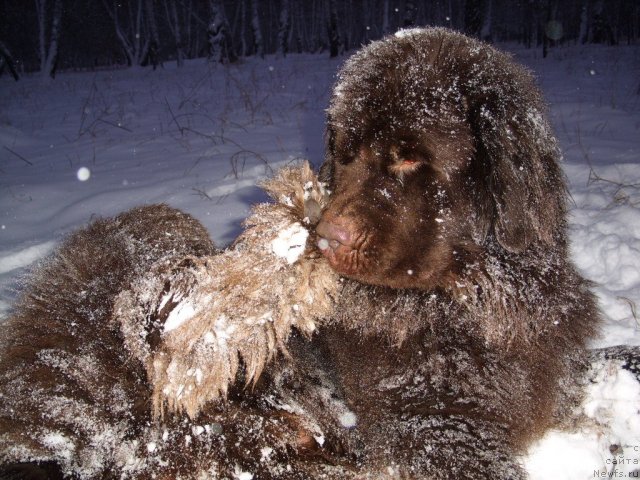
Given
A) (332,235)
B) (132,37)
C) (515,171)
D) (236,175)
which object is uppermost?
(132,37)

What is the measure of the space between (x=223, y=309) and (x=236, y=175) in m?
3.55

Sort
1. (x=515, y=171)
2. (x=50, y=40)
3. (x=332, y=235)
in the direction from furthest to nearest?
1. (x=50, y=40)
2. (x=515, y=171)
3. (x=332, y=235)

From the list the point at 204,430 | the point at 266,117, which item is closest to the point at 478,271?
the point at 204,430

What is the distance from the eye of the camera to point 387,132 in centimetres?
172

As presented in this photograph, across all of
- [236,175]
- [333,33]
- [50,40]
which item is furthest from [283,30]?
[236,175]

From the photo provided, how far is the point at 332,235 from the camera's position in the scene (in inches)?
58.4

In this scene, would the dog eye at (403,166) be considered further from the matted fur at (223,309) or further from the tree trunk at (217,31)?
the tree trunk at (217,31)

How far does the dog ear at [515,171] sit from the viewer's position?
64.7 inches

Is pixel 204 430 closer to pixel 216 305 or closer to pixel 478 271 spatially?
pixel 216 305

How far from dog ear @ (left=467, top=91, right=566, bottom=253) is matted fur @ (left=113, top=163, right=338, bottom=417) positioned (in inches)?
25.7

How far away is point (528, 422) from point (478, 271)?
0.53 m

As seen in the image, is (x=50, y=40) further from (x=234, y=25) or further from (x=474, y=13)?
(x=234, y=25)

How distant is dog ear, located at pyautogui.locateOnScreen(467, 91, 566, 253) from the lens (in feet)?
5.39

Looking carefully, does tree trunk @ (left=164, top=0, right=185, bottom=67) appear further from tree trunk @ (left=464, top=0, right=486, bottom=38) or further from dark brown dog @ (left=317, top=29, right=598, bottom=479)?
dark brown dog @ (left=317, top=29, right=598, bottom=479)
